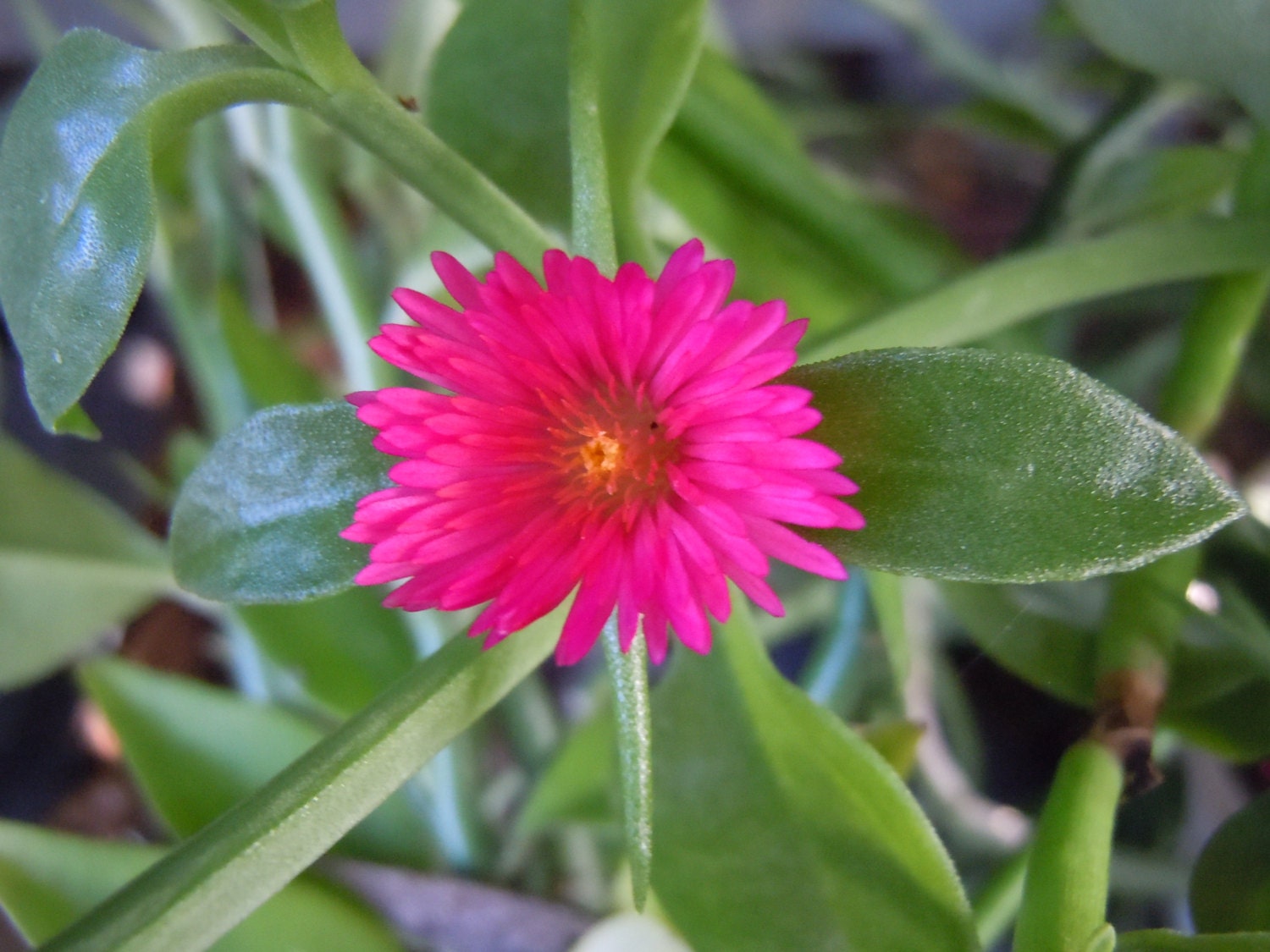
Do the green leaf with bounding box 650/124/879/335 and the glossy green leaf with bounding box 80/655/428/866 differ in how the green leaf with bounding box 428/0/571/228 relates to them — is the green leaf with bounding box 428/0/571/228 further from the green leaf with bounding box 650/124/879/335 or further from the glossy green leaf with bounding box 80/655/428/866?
the glossy green leaf with bounding box 80/655/428/866

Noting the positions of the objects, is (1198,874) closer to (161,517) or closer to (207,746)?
(207,746)

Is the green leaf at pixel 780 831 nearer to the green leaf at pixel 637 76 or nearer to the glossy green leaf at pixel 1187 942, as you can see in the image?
the glossy green leaf at pixel 1187 942

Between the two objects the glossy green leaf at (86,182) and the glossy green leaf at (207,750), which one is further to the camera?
the glossy green leaf at (207,750)

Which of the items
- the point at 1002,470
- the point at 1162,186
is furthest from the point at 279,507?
the point at 1162,186

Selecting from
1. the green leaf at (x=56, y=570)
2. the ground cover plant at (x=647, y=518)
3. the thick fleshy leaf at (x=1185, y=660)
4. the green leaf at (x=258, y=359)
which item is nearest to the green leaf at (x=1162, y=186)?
the ground cover plant at (x=647, y=518)

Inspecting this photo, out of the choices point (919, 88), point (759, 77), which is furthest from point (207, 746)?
point (919, 88)

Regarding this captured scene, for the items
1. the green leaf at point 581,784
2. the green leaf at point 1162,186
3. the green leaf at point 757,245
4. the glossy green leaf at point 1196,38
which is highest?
the green leaf at point 1162,186

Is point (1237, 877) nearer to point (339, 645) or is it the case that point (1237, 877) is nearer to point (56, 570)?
point (339, 645)
